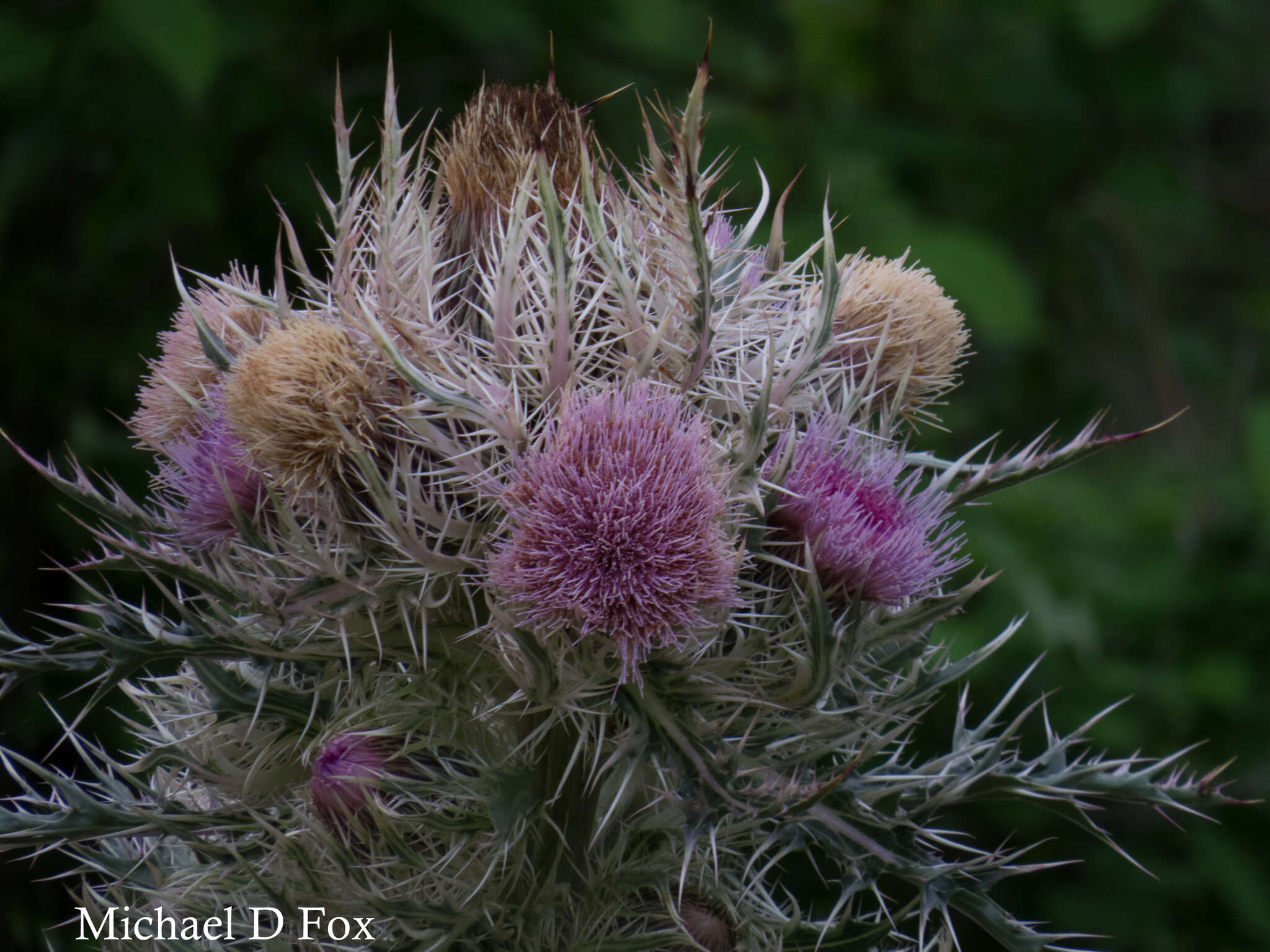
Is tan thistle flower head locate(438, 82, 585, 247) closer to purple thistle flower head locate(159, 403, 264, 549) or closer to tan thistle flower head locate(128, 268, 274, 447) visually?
tan thistle flower head locate(128, 268, 274, 447)

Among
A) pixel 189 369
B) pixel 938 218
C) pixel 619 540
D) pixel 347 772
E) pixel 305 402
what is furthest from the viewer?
pixel 938 218

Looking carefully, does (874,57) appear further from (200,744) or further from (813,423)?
(200,744)

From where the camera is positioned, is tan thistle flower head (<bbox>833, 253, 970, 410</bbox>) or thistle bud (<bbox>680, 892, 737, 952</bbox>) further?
tan thistle flower head (<bbox>833, 253, 970, 410</bbox>)

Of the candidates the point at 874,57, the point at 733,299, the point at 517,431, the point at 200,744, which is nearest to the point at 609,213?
the point at 733,299

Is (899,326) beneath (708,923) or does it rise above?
above

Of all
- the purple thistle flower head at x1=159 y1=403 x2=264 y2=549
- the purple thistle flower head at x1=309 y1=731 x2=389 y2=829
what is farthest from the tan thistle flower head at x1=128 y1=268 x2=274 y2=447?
the purple thistle flower head at x1=309 y1=731 x2=389 y2=829

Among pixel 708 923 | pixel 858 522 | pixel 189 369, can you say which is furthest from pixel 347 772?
pixel 858 522

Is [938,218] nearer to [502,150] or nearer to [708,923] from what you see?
[502,150]
